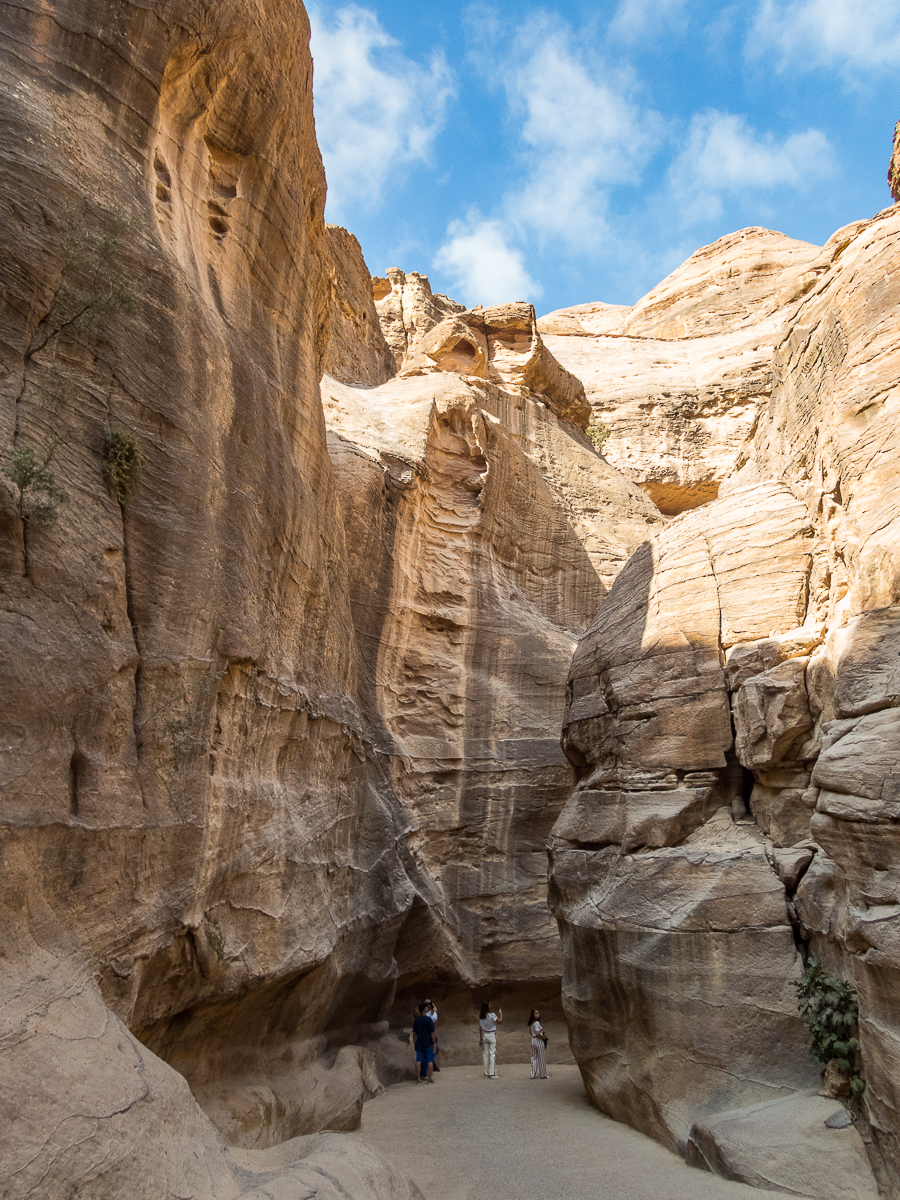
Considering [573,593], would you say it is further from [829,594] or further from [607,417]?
[607,417]

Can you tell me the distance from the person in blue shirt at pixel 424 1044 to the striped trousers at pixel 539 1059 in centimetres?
170

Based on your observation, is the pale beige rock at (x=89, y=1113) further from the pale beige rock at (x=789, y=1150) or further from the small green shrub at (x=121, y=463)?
the pale beige rock at (x=789, y=1150)

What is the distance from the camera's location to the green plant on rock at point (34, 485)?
6258mm

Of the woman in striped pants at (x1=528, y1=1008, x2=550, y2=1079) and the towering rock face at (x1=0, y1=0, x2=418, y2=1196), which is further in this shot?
the woman in striped pants at (x1=528, y1=1008, x2=550, y2=1079)

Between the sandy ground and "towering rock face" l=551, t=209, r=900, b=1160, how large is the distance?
1.83ft

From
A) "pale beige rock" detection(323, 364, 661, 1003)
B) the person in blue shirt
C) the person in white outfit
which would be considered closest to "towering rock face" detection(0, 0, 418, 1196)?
the person in blue shirt

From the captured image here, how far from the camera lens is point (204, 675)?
818cm

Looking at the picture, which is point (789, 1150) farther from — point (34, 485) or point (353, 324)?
point (353, 324)

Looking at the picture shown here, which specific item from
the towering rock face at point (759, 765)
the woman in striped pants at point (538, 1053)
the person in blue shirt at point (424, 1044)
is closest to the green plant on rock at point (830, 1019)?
the towering rock face at point (759, 765)

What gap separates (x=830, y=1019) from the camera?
8359 millimetres

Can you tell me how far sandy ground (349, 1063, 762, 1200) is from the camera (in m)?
8.35

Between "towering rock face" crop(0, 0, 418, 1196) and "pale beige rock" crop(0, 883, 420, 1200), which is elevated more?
"towering rock face" crop(0, 0, 418, 1196)

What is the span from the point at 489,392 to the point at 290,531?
12.1 meters

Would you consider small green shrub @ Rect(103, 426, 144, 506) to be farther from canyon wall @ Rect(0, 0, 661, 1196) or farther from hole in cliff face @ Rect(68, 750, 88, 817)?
hole in cliff face @ Rect(68, 750, 88, 817)
